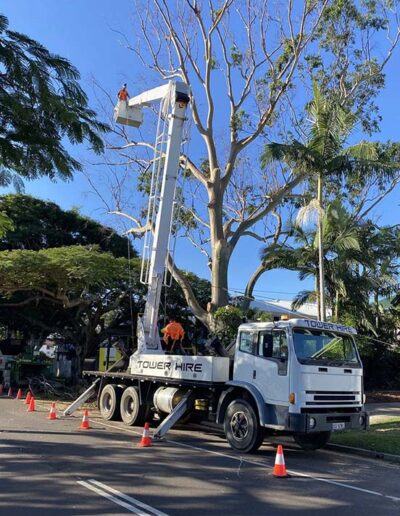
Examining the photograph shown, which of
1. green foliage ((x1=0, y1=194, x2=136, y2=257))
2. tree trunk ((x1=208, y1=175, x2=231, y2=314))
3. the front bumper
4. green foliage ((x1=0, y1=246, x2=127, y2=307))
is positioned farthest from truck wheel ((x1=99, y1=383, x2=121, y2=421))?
green foliage ((x1=0, y1=194, x2=136, y2=257))

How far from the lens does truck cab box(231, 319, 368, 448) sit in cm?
1026

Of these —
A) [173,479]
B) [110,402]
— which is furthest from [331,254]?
[173,479]

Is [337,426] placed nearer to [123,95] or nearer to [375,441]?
[375,441]

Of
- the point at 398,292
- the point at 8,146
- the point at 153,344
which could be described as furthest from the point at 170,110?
the point at 398,292

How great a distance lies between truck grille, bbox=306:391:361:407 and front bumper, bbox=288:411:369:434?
0.67ft

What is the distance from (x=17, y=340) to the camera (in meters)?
32.6

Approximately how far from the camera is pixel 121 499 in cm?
675

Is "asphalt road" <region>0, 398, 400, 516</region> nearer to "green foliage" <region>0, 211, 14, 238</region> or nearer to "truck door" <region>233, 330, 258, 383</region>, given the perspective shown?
"truck door" <region>233, 330, 258, 383</region>

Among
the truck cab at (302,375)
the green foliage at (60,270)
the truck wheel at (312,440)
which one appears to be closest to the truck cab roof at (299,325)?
the truck cab at (302,375)

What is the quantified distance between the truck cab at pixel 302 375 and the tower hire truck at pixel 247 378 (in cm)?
2

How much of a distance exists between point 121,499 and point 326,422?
497 cm

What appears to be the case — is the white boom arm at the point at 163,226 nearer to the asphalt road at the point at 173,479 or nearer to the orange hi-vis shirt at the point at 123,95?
the orange hi-vis shirt at the point at 123,95

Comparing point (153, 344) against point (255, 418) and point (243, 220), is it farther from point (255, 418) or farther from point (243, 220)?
point (243, 220)

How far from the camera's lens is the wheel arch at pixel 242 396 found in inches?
414
